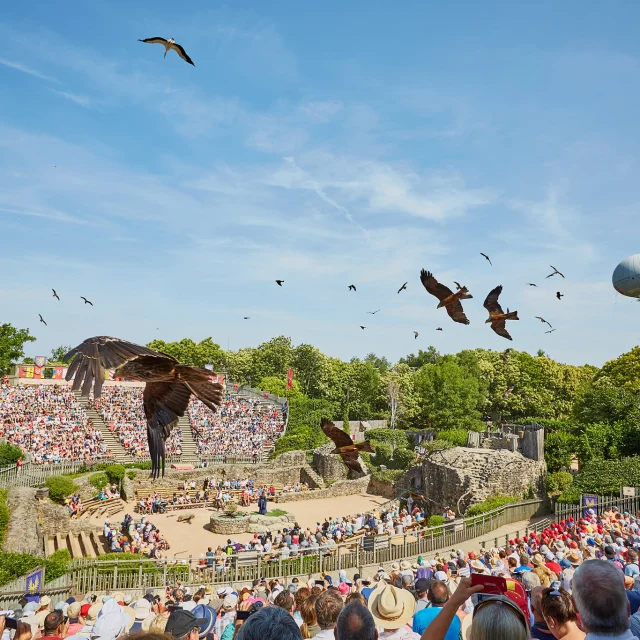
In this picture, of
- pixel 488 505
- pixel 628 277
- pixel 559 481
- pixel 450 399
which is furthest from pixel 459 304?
pixel 450 399

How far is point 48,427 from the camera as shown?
29.3m

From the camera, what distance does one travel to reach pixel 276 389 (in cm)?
5816

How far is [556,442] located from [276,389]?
122ft

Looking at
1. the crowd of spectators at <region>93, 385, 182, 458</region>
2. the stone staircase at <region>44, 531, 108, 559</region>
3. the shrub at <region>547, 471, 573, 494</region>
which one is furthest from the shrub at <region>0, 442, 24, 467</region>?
the shrub at <region>547, 471, 573, 494</region>

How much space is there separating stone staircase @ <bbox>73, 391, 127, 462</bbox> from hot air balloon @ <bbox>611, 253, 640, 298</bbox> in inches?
1027

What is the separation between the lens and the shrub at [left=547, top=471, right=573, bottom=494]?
22203 mm

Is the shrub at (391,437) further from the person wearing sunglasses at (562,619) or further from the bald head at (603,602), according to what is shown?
the bald head at (603,602)

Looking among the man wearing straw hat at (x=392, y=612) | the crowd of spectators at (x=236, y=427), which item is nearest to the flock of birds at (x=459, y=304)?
the man wearing straw hat at (x=392, y=612)

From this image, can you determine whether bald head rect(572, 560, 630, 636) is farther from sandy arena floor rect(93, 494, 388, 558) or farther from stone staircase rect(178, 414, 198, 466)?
stone staircase rect(178, 414, 198, 466)

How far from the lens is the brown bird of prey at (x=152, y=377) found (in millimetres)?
3453

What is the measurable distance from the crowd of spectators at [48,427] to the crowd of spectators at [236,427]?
23.8 ft

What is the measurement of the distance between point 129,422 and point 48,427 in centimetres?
514

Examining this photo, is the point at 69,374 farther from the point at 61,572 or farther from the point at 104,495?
the point at 104,495

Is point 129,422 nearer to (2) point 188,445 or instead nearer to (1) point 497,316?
(2) point 188,445
